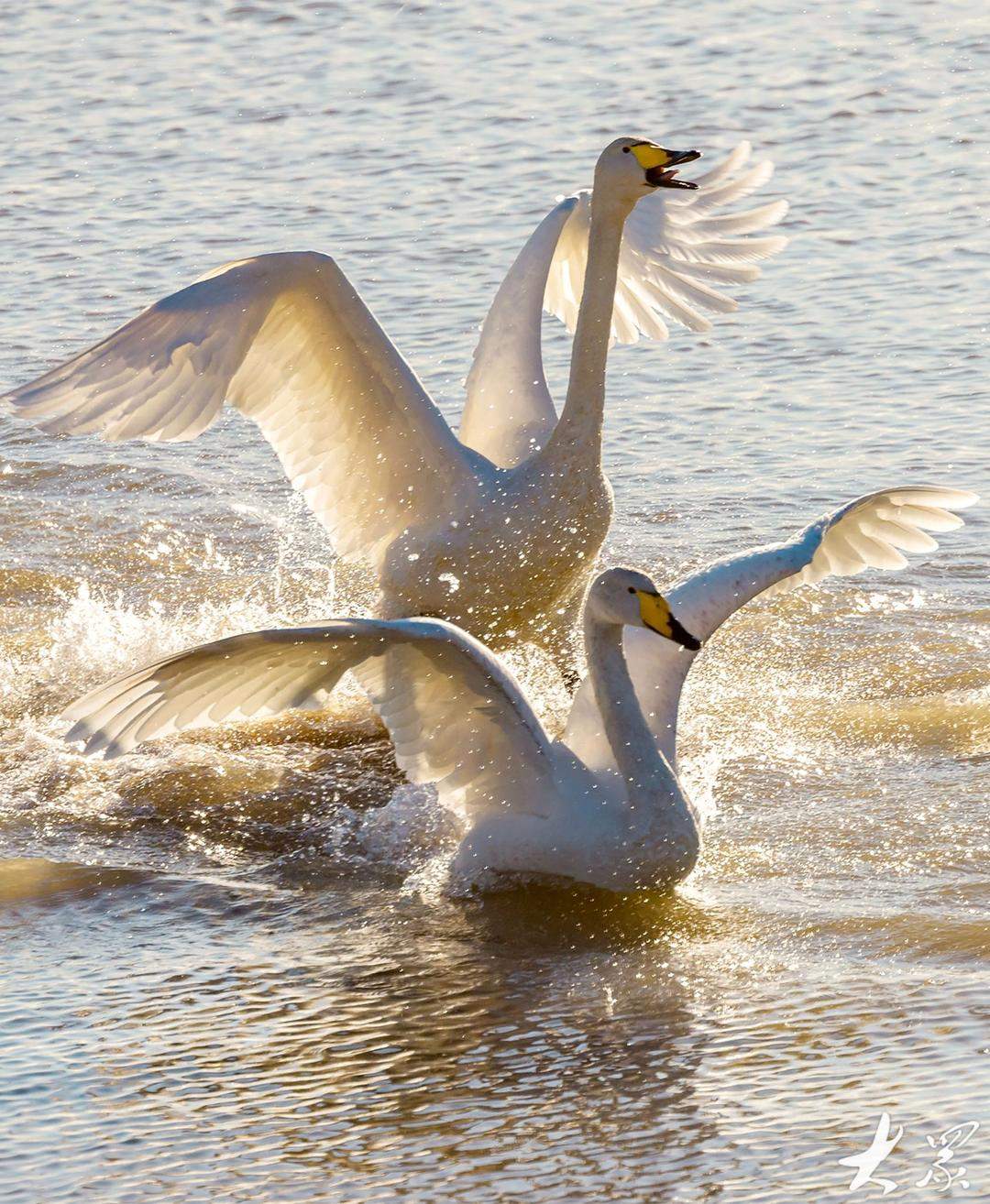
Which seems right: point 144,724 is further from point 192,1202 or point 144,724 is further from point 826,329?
point 826,329

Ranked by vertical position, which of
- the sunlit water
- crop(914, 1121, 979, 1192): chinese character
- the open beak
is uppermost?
the open beak

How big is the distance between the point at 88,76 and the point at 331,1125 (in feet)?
44.3

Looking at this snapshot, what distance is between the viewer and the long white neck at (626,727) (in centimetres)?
617

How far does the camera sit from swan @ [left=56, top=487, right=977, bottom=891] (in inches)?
227

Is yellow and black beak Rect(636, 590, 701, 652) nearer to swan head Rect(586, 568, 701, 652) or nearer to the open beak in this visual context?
swan head Rect(586, 568, 701, 652)

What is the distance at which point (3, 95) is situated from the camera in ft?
54.5

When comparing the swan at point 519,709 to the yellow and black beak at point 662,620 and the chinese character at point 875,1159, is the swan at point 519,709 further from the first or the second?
the chinese character at point 875,1159

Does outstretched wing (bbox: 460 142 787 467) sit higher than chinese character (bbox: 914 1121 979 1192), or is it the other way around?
outstretched wing (bbox: 460 142 787 467)

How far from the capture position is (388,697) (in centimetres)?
615

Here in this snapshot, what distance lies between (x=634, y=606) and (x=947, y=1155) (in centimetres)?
197

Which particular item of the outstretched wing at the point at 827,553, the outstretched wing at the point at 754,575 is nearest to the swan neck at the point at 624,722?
the outstretched wing at the point at 754,575

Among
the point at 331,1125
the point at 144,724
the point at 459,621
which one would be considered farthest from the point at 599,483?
the point at 331,1125

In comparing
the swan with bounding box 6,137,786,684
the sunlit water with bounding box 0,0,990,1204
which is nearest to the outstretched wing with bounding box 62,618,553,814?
the sunlit water with bounding box 0,0,990,1204

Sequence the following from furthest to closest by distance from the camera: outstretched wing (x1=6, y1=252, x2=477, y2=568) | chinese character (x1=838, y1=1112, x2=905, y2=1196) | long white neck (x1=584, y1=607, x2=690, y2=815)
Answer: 1. outstretched wing (x1=6, y1=252, x2=477, y2=568)
2. long white neck (x1=584, y1=607, x2=690, y2=815)
3. chinese character (x1=838, y1=1112, x2=905, y2=1196)
